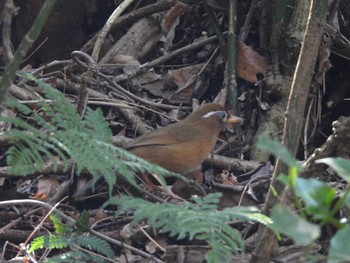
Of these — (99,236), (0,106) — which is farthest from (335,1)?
(0,106)

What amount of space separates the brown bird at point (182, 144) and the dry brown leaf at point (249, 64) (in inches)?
22.8

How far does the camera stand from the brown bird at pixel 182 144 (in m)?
4.84

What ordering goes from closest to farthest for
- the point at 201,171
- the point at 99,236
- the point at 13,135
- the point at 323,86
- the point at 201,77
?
the point at 13,135, the point at 99,236, the point at 201,171, the point at 323,86, the point at 201,77

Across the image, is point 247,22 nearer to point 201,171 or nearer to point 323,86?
point 323,86

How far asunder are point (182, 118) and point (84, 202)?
1359 millimetres

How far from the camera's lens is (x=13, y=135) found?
2480 millimetres

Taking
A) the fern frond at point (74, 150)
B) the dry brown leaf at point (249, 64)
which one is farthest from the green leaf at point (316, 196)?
the dry brown leaf at point (249, 64)

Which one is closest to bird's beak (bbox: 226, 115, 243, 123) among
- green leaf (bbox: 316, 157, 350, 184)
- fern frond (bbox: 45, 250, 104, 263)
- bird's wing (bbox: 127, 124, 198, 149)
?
bird's wing (bbox: 127, 124, 198, 149)

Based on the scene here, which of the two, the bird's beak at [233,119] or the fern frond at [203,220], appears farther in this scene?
the bird's beak at [233,119]

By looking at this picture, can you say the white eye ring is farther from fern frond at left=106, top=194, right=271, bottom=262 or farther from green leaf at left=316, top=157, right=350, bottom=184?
green leaf at left=316, top=157, right=350, bottom=184

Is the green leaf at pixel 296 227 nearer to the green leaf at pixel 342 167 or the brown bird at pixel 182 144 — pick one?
the green leaf at pixel 342 167

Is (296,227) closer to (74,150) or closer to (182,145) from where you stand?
(74,150)

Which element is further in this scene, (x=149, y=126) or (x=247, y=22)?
(x=247, y=22)

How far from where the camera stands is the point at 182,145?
16.4ft
